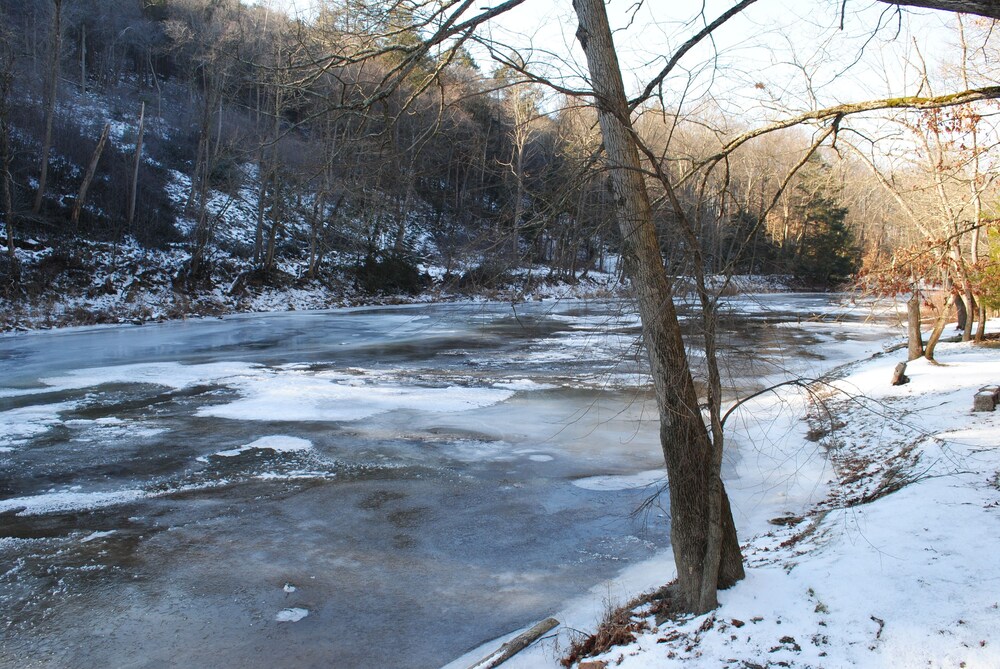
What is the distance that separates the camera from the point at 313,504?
25.4 ft

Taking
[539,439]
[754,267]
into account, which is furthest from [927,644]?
[539,439]

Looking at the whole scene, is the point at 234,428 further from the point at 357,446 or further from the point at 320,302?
the point at 320,302

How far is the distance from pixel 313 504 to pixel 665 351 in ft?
15.6

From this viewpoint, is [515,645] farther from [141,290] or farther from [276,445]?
[141,290]

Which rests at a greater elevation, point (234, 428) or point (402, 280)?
point (402, 280)

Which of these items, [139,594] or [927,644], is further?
[139,594]

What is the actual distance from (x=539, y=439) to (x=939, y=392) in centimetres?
625

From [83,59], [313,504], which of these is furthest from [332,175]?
[83,59]

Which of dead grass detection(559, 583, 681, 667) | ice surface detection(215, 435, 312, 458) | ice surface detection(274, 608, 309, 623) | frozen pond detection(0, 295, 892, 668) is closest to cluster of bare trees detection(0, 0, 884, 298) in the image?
frozen pond detection(0, 295, 892, 668)

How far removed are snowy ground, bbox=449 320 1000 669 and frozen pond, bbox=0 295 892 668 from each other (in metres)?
0.87

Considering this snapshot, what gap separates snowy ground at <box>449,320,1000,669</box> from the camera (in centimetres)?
390

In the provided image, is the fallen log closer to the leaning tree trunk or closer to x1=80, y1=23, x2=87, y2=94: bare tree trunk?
the leaning tree trunk

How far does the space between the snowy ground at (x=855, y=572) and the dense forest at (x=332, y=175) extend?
2.14 meters

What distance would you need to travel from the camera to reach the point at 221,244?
3438cm
